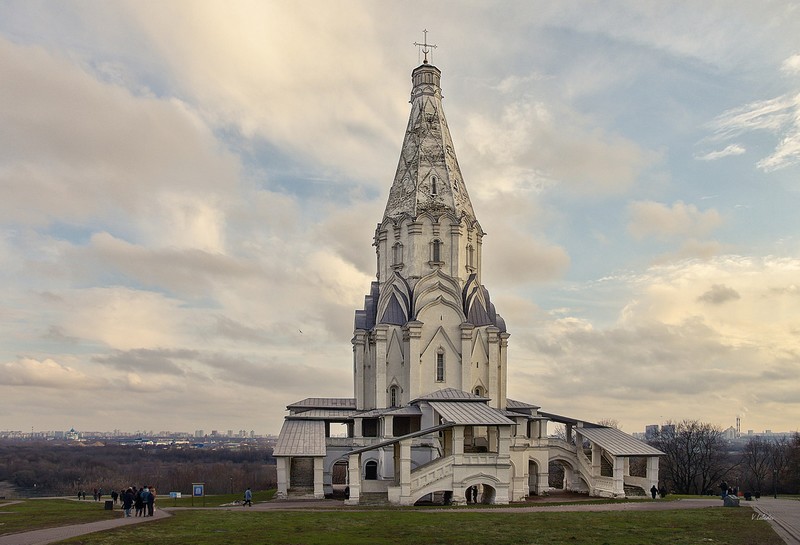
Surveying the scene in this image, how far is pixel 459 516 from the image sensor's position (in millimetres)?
23312

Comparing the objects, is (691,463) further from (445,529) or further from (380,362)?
(445,529)

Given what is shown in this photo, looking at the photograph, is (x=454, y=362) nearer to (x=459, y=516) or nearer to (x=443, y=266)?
(x=443, y=266)

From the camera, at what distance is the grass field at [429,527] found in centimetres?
1744

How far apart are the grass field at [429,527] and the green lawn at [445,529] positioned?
0.02m

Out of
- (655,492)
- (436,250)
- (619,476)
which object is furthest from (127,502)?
(436,250)

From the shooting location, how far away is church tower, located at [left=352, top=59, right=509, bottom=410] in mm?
41125

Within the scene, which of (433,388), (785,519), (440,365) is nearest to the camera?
(785,519)

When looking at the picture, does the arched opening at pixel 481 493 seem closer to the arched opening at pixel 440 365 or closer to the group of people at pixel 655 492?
the group of people at pixel 655 492

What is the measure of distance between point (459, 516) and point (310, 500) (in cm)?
1186

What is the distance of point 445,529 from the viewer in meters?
19.7

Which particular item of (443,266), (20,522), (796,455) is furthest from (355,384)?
(796,455)

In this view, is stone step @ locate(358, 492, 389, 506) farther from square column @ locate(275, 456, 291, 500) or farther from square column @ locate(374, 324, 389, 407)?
square column @ locate(374, 324, 389, 407)

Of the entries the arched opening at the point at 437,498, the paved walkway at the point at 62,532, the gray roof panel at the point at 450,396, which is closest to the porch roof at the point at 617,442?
the gray roof panel at the point at 450,396

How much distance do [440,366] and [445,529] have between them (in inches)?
853
